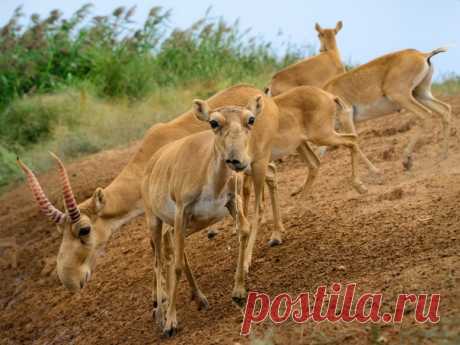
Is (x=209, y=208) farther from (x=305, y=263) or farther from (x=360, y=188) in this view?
(x=360, y=188)

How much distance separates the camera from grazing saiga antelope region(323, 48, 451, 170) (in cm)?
1128

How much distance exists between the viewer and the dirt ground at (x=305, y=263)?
20.8 ft

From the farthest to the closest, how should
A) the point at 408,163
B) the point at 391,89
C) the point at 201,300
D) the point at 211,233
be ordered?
the point at 391,89
the point at 408,163
the point at 211,233
the point at 201,300

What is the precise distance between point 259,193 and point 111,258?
9.81 feet

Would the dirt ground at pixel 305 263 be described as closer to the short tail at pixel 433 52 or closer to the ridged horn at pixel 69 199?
the short tail at pixel 433 52

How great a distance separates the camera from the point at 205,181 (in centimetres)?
742

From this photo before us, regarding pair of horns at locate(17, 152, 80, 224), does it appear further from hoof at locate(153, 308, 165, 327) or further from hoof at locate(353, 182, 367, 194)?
hoof at locate(353, 182, 367, 194)

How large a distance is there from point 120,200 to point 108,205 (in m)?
0.19

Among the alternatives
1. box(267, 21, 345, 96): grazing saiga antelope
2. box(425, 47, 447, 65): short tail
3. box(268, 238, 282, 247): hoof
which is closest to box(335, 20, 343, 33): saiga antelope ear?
box(267, 21, 345, 96): grazing saiga antelope

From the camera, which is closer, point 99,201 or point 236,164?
point 236,164

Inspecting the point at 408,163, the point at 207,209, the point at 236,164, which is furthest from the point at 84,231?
the point at 408,163

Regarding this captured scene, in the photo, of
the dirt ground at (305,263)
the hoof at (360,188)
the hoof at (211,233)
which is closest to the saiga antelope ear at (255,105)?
Answer: the dirt ground at (305,263)

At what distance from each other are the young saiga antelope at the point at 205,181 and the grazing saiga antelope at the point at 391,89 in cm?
365

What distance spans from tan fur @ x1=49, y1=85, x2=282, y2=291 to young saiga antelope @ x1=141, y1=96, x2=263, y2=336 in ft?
3.05
